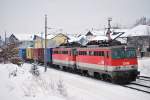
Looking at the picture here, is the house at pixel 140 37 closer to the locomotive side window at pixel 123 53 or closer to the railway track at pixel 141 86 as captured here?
the railway track at pixel 141 86

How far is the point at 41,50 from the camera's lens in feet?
151

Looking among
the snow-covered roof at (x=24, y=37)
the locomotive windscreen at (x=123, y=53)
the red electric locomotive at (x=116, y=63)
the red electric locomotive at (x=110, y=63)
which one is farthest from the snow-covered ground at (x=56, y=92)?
the snow-covered roof at (x=24, y=37)

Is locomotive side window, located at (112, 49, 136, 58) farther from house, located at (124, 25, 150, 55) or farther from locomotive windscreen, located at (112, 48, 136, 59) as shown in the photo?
house, located at (124, 25, 150, 55)

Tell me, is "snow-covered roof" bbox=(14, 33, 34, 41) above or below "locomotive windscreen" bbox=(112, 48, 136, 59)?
above

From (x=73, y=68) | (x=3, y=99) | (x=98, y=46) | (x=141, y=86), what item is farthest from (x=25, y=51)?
(x=3, y=99)

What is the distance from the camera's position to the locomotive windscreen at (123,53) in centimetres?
2193

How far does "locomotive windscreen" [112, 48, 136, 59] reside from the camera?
72.0 ft

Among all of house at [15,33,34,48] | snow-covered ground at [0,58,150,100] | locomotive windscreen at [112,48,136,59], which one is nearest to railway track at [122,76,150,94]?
snow-covered ground at [0,58,150,100]

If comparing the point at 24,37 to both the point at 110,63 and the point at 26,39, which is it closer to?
the point at 26,39

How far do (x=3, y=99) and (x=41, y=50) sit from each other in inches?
1315

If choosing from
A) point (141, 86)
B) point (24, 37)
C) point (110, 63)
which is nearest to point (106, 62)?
point (110, 63)

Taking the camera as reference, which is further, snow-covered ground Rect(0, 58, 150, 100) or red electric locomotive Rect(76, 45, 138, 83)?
red electric locomotive Rect(76, 45, 138, 83)

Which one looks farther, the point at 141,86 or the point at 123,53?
the point at 123,53

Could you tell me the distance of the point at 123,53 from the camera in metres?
22.2
